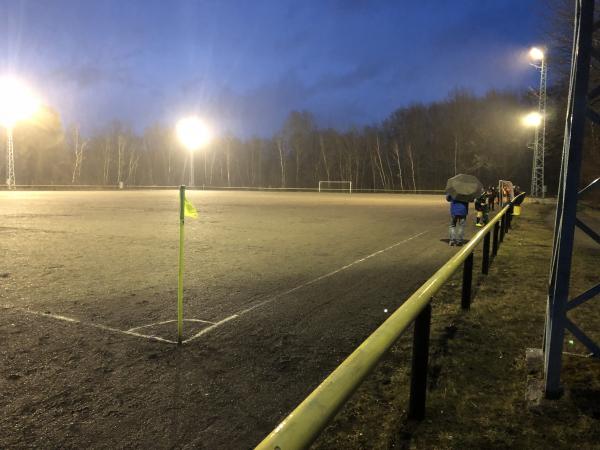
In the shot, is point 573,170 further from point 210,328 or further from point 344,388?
point 210,328

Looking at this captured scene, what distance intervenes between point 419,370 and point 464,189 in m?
10.0

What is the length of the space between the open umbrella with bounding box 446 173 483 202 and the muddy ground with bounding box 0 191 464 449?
1.98 metres

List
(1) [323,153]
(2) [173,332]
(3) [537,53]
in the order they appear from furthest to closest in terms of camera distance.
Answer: (1) [323,153] → (3) [537,53] → (2) [173,332]

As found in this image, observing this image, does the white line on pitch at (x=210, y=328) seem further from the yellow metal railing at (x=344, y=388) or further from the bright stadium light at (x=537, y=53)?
the bright stadium light at (x=537, y=53)

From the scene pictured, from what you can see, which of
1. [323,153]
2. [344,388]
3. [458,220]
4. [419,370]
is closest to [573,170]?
[419,370]

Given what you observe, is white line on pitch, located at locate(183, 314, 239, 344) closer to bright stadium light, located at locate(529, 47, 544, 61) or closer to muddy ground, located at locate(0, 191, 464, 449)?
muddy ground, located at locate(0, 191, 464, 449)

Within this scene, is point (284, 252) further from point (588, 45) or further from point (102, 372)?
point (588, 45)

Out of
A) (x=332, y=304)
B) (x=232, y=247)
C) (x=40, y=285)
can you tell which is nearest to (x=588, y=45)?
(x=332, y=304)

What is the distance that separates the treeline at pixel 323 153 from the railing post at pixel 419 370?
66.4m

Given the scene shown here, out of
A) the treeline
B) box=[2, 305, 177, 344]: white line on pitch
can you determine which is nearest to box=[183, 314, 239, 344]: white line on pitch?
box=[2, 305, 177, 344]: white line on pitch

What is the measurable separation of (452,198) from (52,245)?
33.3ft

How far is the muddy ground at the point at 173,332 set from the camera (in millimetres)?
3342

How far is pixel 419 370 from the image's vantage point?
330 cm

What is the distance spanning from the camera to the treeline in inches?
2633
